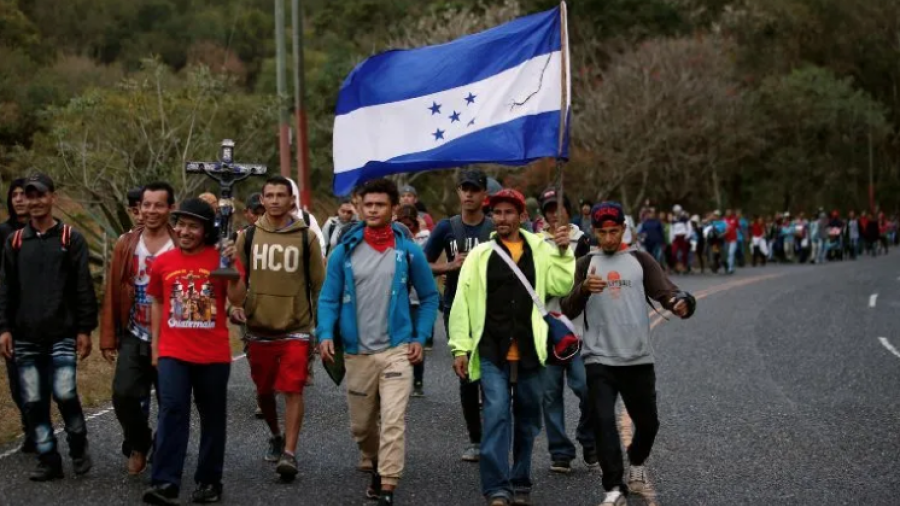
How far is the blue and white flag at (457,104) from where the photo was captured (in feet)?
31.5

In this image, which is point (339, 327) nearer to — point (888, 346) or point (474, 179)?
point (474, 179)

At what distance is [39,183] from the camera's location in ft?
27.1

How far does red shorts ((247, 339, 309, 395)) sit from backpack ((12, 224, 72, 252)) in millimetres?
1322

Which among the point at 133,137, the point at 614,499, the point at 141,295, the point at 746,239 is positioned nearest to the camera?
the point at 614,499

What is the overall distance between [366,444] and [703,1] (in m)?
57.8

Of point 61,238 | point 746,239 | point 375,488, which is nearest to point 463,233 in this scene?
point 375,488

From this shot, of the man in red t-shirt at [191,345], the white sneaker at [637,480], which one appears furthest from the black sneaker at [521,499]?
the man in red t-shirt at [191,345]

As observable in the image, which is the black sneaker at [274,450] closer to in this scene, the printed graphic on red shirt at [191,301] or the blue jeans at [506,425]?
the printed graphic on red shirt at [191,301]

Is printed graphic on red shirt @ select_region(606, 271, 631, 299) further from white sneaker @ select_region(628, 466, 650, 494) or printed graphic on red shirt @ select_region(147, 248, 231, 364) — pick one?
printed graphic on red shirt @ select_region(147, 248, 231, 364)

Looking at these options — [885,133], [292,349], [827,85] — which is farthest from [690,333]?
[885,133]

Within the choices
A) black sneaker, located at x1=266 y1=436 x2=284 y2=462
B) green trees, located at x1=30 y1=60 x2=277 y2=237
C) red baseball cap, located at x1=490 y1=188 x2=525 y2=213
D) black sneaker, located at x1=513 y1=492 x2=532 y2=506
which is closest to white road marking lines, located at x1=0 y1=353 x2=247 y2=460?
black sneaker, located at x1=266 y1=436 x2=284 y2=462

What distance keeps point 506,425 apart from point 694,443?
2.56m

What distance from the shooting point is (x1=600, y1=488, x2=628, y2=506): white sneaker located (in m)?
7.14

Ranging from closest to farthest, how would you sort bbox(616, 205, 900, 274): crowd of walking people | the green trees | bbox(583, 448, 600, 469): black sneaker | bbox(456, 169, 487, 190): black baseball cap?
1. bbox(583, 448, 600, 469): black sneaker
2. bbox(456, 169, 487, 190): black baseball cap
3. the green trees
4. bbox(616, 205, 900, 274): crowd of walking people
